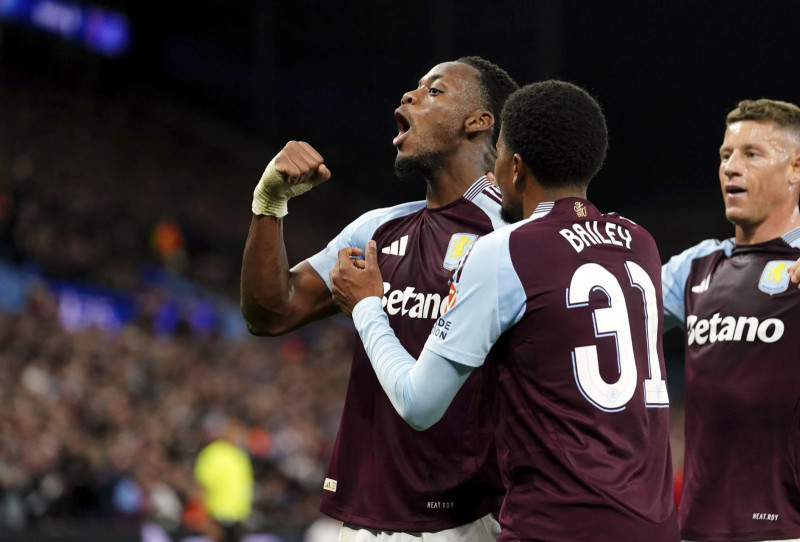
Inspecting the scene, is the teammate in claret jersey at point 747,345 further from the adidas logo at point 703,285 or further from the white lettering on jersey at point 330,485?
the white lettering on jersey at point 330,485

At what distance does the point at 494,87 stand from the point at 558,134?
44.6 inches

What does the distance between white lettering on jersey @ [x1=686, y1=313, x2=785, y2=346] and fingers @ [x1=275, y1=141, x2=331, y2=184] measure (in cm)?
155

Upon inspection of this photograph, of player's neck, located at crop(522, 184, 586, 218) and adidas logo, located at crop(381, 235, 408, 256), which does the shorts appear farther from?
player's neck, located at crop(522, 184, 586, 218)

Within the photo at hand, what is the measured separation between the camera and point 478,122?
409 centimetres

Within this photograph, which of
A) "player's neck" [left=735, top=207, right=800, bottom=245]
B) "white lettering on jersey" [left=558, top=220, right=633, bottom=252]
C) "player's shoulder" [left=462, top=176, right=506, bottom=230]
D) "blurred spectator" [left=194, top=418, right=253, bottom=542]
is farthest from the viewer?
"blurred spectator" [left=194, top=418, right=253, bottom=542]

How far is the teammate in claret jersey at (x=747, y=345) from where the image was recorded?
385 cm

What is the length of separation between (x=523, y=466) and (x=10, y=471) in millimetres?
7140

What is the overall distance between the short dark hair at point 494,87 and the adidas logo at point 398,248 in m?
0.55

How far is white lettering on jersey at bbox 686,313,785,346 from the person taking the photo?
3.96 meters

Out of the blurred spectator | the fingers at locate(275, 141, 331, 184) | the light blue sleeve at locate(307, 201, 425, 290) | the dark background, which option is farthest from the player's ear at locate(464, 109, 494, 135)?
the dark background

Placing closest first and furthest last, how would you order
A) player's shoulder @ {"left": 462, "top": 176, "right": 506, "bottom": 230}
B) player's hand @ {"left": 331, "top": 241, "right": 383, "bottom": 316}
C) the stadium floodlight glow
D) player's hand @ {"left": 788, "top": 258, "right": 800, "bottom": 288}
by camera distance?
player's hand @ {"left": 331, "top": 241, "right": 383, "bottom": 316}, player's hand @ {"left": 788, "top": 258, "right": 800, "bottom": 288}, player's shoulder @ {"left": 462, "top": 176, "right": 506, "bottom": 230}, the stadium floodlight glow

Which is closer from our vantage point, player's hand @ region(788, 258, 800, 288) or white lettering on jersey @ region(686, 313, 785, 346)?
player's hand @ region(788, 258, 800, 288)

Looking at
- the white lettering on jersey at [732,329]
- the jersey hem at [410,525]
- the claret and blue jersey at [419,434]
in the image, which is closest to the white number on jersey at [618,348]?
the claret and blue jersey at [419,434]

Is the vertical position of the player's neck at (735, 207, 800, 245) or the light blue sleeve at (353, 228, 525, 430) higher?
the player's neck at (735, 207, 800, 245)
